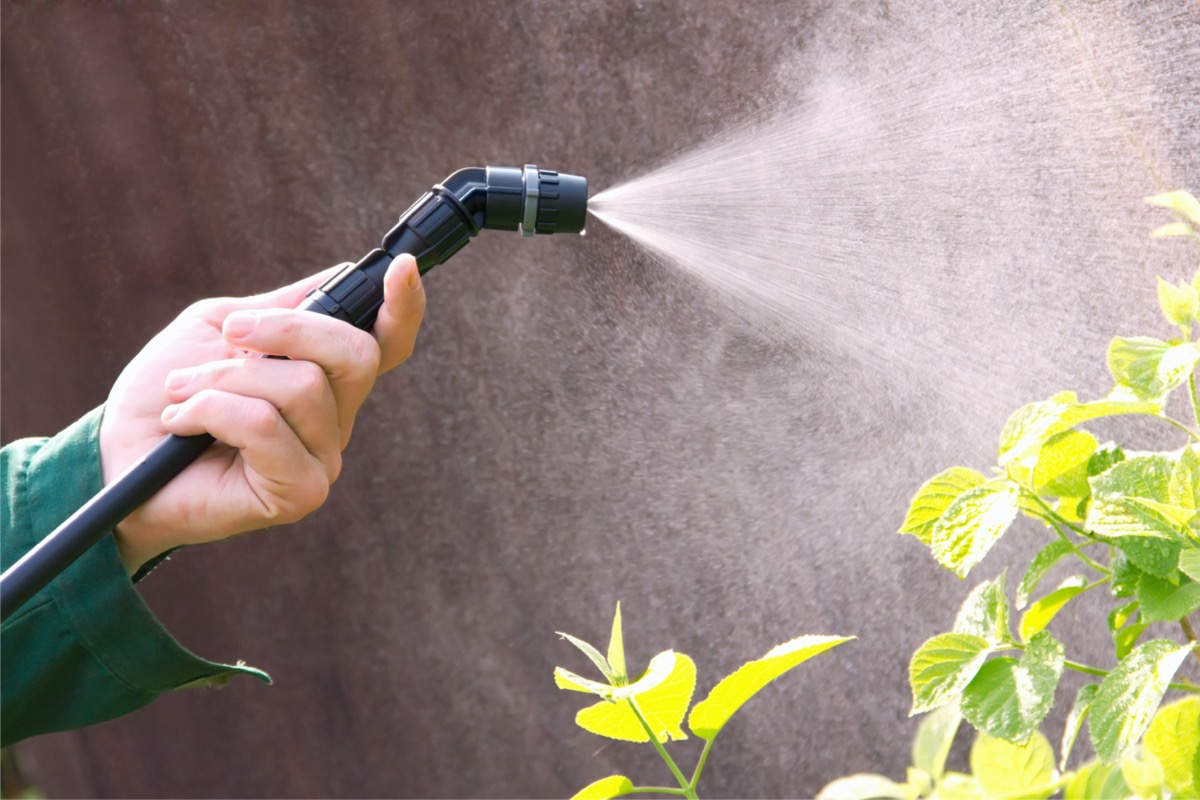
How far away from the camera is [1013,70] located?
1.02 meters

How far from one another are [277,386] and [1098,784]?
0.54 meters

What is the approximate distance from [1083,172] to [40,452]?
91 cm

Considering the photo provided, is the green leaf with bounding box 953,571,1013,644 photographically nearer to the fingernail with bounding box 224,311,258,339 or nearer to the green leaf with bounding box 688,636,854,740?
the green leaf with bounding box 688,636,854,740

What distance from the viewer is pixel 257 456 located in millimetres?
731

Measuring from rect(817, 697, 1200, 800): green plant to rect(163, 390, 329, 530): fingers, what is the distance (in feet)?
1.37

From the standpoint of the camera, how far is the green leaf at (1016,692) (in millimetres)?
561

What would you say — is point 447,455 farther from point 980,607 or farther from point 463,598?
point 980,607

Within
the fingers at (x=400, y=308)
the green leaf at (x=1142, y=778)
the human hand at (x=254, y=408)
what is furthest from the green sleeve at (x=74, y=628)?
the green leaf at (x=1142, y=778)

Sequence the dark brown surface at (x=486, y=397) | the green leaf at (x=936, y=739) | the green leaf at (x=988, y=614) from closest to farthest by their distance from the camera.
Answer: the green leaf at (x=988, y=614) → the green leaf at (x=936, y=739) → the dark brown surface at (x=486, y=397)

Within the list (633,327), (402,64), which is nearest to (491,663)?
(633,327)

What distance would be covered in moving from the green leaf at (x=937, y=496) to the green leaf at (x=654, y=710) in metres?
0.17

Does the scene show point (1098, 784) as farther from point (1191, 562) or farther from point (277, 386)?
point (277, 386)

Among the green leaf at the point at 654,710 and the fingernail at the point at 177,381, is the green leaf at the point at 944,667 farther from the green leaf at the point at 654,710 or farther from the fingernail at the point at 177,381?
the fingernail at the point at 177,381

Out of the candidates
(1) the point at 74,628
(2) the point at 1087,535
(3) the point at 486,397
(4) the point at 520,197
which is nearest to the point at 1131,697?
(2) the point at 1087,535
